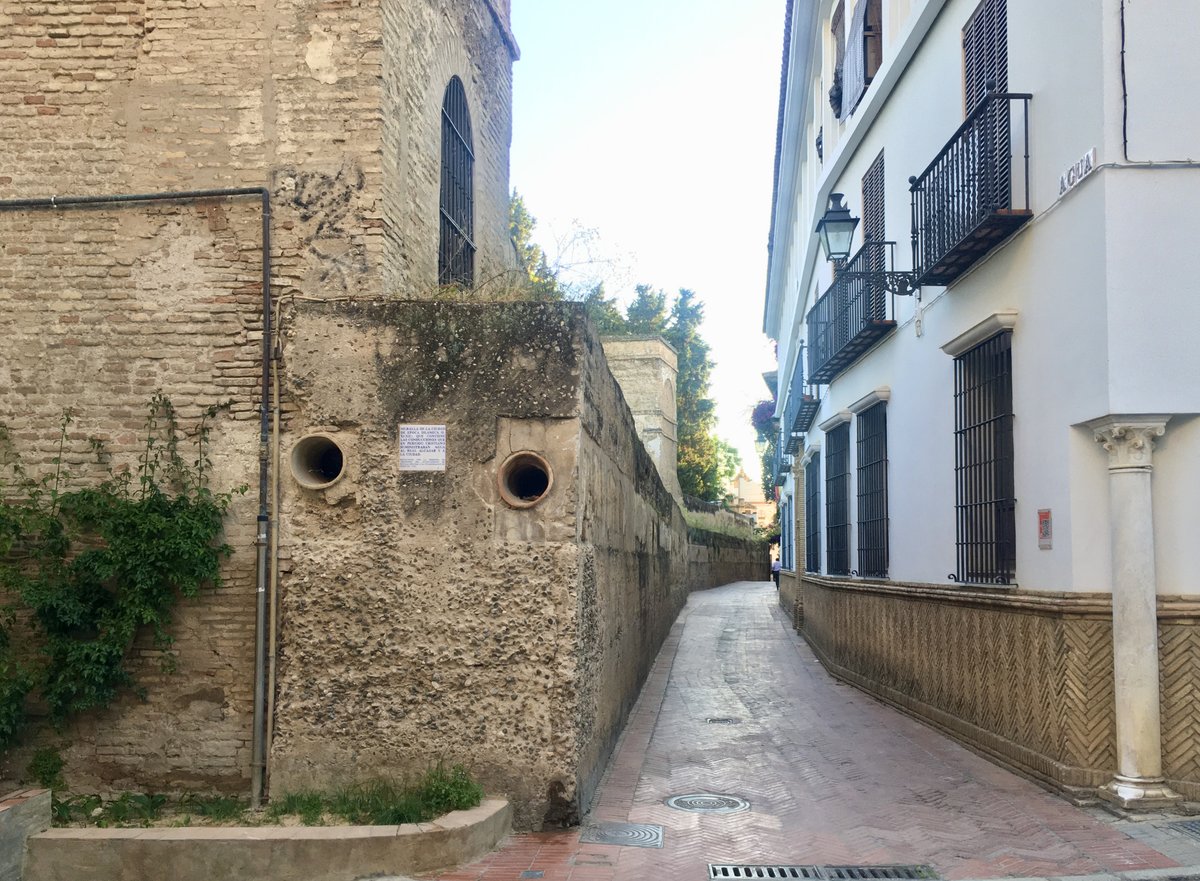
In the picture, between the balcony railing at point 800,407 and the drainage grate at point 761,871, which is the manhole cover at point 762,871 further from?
the balcony railing at point 800,407

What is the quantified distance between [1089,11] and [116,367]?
22.8 feet

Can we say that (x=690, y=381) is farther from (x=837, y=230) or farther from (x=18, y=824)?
(x=18, y=824)

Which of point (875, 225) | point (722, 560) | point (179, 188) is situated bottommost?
point (722, 560)

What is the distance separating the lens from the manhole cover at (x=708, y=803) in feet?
22.7

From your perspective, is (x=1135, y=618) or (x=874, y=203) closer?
(x=1135, y=618)

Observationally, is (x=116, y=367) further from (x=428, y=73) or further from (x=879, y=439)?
(x=879, y=439)

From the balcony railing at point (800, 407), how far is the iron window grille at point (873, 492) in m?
4.03

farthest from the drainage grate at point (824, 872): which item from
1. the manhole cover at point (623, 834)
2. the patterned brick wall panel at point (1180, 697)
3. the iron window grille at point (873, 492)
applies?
the iron window grille at point (873, 492)

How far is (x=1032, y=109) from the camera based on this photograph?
8.10 metres

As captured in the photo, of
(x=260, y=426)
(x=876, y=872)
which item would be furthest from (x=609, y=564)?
Answer: (x=876, y=872)

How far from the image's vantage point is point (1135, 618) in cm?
677

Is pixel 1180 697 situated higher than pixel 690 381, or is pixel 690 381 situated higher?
pixel 690 381

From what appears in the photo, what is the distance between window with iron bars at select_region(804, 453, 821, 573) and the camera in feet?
59.7

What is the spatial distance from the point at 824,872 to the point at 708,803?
1.49m
